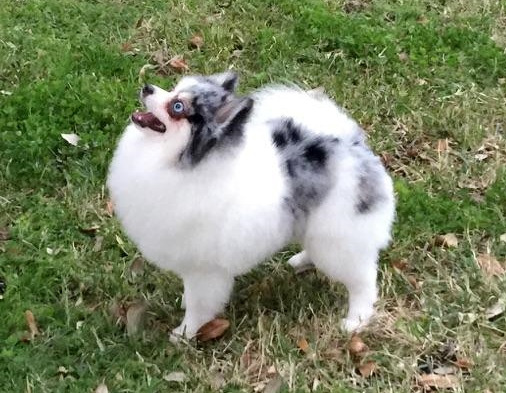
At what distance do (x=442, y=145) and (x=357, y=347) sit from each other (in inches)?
61.5

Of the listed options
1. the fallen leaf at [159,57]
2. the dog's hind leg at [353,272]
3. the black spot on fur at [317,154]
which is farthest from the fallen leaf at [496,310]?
the fallen leaf at [159,57]

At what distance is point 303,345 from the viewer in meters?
3.31

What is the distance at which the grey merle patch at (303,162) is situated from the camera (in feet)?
9.76

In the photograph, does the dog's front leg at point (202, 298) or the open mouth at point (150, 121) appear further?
the dog's front leg at point (202, 298)

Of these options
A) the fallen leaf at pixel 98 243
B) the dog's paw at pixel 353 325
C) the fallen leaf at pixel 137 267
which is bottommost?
the fallen leaf at pixel 98 243

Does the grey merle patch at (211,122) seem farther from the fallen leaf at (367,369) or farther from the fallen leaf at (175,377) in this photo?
the fallen leaf at (367,369)

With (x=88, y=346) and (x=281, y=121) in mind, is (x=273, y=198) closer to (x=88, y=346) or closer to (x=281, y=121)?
(x=281, y=121)

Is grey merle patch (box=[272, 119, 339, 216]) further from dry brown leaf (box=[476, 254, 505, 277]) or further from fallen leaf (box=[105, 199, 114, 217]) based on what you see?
fallen leaf (box=[105, 199, 114, 217])

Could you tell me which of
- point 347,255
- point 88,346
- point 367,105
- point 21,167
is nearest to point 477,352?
point 347,255

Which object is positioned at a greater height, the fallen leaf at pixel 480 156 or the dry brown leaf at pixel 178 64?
the fallen leaf at pixel 480 156

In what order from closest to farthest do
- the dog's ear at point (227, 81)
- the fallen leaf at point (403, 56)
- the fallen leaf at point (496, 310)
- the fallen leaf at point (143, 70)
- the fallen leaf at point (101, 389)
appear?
the dog's ear at point (227, 81), the fallen leaf at point (101, 389), the fallen leaf at point (496, 310), the fallen leaf at point (143, 70), the fallen leaf at point (403, 56)

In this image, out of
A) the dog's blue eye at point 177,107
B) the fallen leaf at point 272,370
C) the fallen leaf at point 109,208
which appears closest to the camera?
the dog's blue eye at point 177,107

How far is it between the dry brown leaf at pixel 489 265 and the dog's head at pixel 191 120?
1.49m

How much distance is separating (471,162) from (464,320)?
1.15 metres
